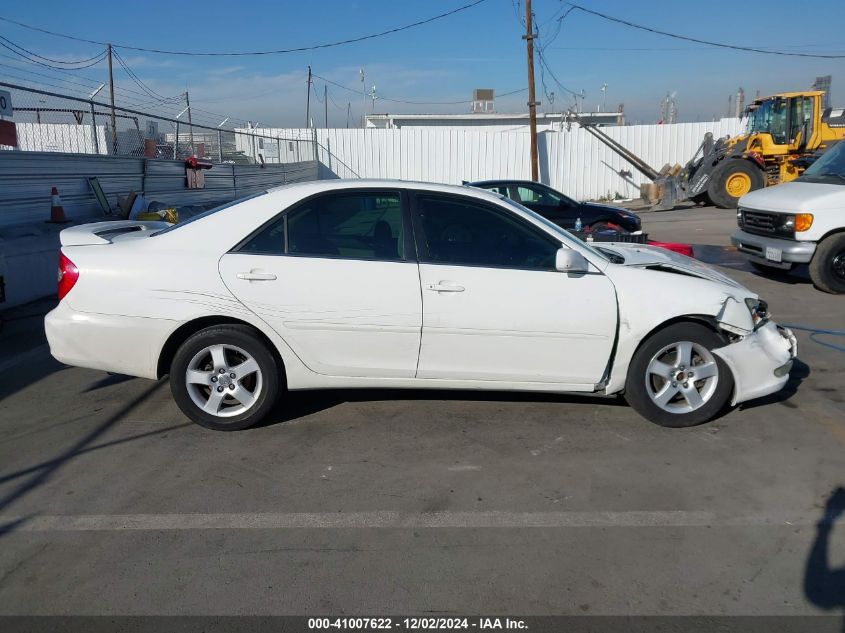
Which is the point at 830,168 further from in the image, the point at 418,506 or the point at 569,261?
the point at 418,506

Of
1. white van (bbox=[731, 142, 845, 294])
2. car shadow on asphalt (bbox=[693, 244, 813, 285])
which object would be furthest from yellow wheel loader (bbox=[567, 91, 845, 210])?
white van (bbox=[731, 142, 845, 294])

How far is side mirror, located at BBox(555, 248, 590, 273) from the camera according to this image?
4523mm

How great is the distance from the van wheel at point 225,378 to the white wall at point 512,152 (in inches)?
933

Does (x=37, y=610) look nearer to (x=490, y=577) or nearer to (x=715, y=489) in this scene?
(x=490, y=577)

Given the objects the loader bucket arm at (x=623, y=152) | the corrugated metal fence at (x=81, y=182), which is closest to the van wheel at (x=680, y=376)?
the corrugated metal fence at (x=81, y=182)

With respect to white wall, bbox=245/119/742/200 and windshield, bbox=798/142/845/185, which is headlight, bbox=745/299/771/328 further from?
white wall, bbox=245/119/742/200

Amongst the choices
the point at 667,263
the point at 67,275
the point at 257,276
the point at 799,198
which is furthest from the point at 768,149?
the point at 67,275

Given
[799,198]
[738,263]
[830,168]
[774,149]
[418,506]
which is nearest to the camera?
[418,506]

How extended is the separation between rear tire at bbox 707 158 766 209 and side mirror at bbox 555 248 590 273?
61.4 ft

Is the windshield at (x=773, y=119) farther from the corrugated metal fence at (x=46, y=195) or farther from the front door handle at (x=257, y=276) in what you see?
the front door handle at (x=257, y=276)

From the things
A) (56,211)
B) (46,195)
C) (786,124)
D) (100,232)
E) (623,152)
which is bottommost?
(100,232)

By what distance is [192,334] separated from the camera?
15.7 feet

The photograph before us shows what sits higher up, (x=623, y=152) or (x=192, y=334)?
(x=623, y=152)

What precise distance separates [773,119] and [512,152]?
9.59m
